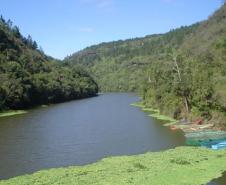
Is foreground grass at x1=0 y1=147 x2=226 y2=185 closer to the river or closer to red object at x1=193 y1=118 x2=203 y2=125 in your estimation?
the river

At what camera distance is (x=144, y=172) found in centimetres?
4219

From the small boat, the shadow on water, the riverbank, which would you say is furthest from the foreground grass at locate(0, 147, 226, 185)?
the riverbank

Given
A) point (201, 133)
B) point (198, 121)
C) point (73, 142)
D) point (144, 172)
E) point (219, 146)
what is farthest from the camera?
point (198, 121)

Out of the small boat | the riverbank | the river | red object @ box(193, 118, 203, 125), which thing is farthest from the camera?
red object @ box(193, 118, 203, 125)

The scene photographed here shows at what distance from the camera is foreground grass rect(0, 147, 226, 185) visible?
39500 millimetres

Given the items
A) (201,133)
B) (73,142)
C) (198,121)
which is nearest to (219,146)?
(201,133)

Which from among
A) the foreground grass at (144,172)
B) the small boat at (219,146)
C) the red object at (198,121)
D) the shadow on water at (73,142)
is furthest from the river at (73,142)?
the small boat at (219,146)

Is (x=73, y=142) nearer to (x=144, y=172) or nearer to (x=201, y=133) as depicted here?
(x=201, y=133)

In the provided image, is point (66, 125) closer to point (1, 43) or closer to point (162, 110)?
point (162, 110)

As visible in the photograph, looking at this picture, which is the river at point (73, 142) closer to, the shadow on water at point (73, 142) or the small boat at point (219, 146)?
the shadow on water at point (73, 142)

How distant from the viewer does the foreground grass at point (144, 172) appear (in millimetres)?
39500

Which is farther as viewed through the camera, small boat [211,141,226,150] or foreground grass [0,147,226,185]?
small boat [211,141,226,150]

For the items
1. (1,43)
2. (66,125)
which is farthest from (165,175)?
(1,43)

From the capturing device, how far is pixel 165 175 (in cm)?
4103
